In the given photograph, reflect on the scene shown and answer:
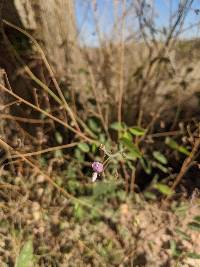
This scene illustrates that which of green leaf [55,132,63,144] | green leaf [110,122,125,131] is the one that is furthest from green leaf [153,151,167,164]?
green leaf [55,132,63,144]

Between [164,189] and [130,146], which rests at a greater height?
[130,146]

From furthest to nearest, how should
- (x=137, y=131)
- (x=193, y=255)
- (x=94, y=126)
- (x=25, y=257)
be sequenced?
(x=94, y=126), (x=137, y=131), (x=193, y=255), (x=25, y=257)

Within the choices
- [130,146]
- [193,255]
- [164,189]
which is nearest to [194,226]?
[193,255]

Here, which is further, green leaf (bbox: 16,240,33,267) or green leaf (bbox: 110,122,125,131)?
green leaf (bbox: 110,122,125,131)

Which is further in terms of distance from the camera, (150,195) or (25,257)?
(150,195)

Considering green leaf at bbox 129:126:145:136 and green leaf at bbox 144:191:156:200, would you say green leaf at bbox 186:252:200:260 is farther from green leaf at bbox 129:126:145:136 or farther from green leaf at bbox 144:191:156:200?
green leaf at bbox 129:126:145:136

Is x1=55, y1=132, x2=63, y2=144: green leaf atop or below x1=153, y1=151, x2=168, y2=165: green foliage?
atop

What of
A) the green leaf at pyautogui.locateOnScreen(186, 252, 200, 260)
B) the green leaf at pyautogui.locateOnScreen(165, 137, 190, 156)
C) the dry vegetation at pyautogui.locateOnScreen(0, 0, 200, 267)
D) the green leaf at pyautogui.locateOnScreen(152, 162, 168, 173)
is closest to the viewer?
the green leaf at pyautogui.locateOnScreen(186, 252, 200, 260)

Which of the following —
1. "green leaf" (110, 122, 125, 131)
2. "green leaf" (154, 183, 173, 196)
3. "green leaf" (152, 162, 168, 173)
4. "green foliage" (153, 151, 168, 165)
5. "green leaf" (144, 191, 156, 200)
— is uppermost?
"green leaf" (110, 122, 125, 131)

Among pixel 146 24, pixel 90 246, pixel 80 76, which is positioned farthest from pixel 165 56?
pixel 90 246

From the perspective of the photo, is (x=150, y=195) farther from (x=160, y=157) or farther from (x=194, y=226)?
(x=194, y=226)
